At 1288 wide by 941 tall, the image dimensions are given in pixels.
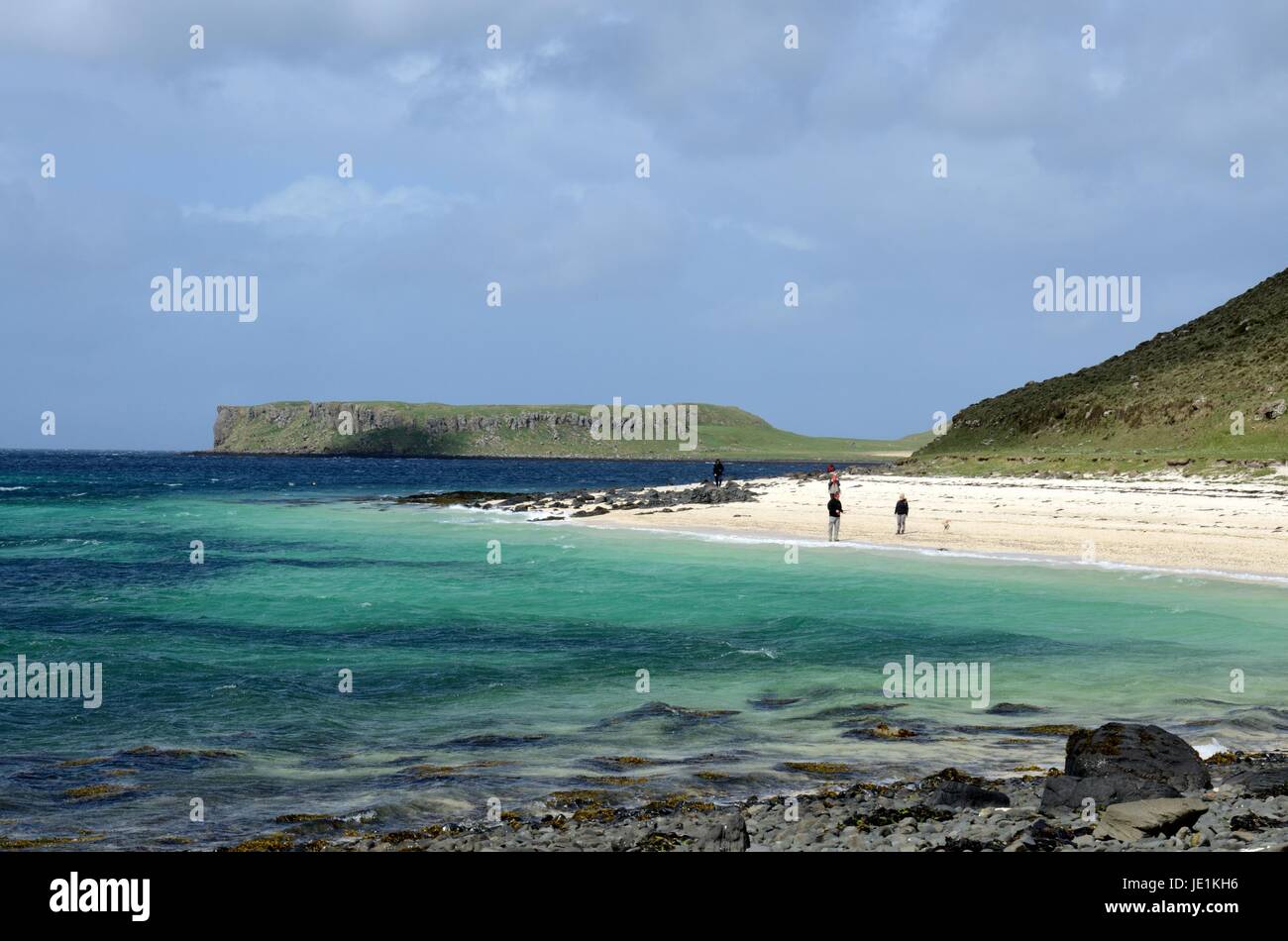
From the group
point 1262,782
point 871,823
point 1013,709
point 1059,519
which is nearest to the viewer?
point 871,823

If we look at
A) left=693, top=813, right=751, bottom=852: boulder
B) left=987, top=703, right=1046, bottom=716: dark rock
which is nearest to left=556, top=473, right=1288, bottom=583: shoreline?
left=987, top=703, right=1046, bottom=716: dark rock

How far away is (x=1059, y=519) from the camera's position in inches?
1535

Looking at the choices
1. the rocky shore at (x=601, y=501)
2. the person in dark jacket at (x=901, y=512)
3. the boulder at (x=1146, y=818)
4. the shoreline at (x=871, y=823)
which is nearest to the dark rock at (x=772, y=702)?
the shoreline at (x=871, y=823)

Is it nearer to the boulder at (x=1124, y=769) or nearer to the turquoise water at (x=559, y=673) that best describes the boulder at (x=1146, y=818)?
the boulder at (x=1124, y=769)

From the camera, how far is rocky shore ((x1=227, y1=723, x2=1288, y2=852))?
8.85 m

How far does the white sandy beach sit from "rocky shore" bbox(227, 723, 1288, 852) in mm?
19690

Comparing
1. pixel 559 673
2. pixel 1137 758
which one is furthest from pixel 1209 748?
pixel 559 673

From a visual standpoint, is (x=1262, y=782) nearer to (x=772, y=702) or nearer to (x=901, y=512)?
(x=772, y=702)

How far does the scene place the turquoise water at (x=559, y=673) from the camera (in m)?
12.1

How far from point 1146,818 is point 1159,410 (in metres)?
59.5

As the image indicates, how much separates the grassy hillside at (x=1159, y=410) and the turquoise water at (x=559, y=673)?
26.3 metres

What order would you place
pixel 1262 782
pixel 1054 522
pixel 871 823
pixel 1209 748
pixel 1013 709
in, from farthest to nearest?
pixel 1054 522, pixel 1013 709, pixel 1209 748, pixel 1262 782, pixel 871 823

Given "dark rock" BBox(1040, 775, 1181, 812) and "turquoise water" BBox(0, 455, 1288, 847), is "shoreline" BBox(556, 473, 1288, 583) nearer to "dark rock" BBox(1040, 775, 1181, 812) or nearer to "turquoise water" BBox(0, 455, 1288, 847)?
"turquoise water" BBox(0, 455, 1288, 847)
